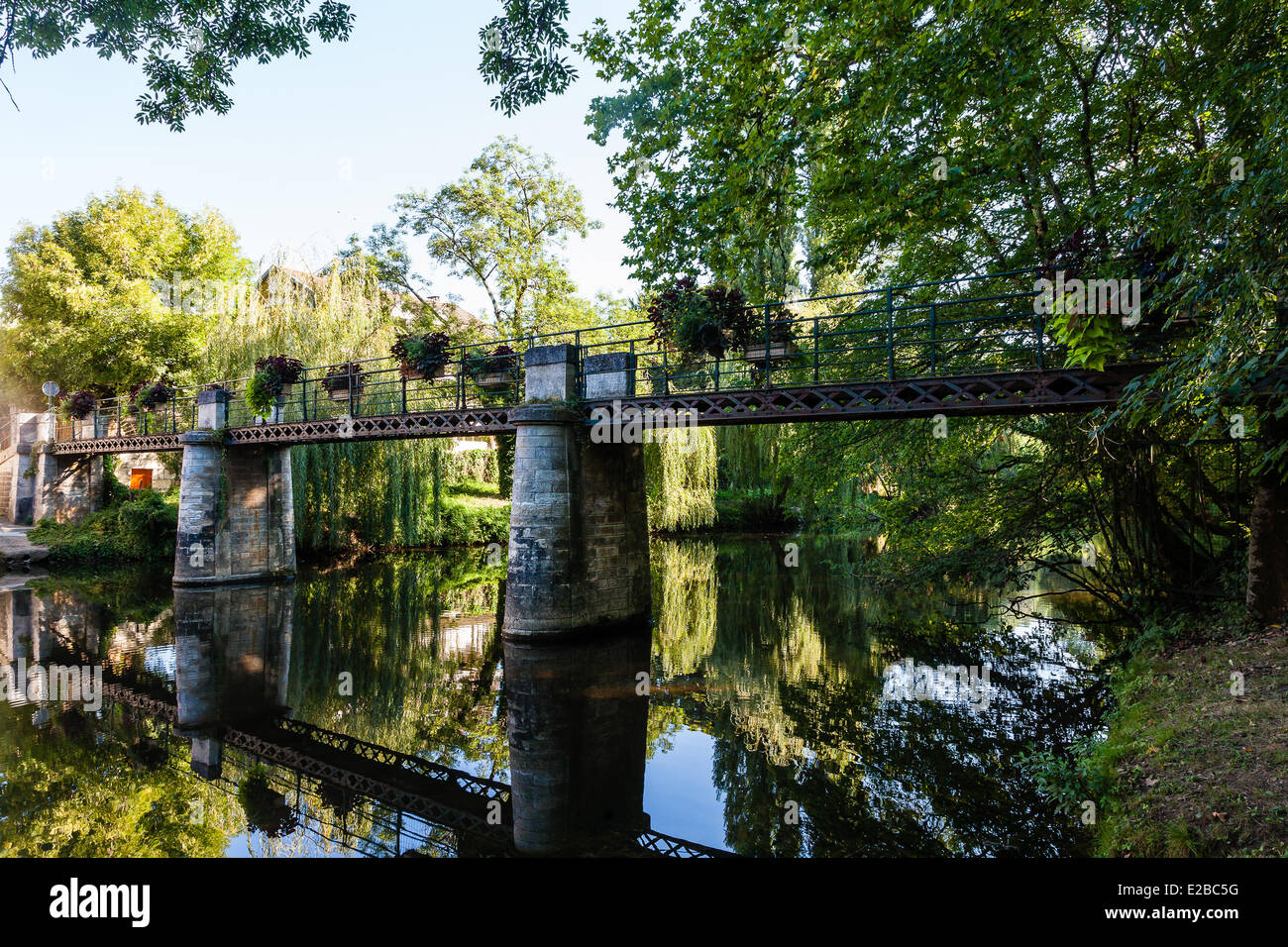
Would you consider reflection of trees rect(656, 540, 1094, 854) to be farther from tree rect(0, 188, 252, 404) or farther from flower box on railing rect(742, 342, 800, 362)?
tree rect(0, 188, 252, 404)

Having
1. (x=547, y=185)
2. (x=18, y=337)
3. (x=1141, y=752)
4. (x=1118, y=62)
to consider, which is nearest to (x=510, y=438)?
(x=547, y=185)

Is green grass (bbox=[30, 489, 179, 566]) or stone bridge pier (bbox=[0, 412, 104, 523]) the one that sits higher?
stone bridge pier (bbox=[0, 412, 104, 523])

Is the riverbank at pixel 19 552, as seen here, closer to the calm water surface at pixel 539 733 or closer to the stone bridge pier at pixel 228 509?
the stone bridge pier at pixel 228 509

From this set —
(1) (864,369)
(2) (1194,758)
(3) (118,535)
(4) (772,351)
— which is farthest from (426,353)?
(3) (118,535)

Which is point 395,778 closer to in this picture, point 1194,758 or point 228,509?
point 1194,758

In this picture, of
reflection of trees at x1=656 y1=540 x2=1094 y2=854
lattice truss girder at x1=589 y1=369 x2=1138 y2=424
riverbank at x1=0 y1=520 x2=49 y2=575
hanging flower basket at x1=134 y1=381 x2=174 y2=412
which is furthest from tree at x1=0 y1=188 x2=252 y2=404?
reflection of trees at x1=656 y1=540 x2=1094 y2=854

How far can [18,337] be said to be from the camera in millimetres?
29422

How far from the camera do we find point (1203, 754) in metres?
5.03

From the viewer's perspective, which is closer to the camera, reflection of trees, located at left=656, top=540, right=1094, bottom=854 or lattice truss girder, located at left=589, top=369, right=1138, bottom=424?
reflection of trees, located at left=656, top=540, right=1094, bottom=854

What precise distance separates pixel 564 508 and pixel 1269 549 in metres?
8.92

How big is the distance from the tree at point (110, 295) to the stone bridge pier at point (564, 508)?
19.8 m

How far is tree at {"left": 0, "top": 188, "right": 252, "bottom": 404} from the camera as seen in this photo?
27.3m

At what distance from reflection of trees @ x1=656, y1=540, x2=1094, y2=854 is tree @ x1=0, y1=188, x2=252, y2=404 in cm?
2408
